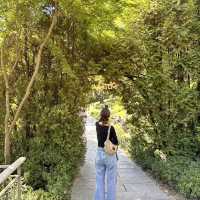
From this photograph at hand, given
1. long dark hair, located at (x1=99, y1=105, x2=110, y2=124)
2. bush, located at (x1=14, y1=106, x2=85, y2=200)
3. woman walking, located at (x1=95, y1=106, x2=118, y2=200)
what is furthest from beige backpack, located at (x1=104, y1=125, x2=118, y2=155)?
bush, located at (x1=14, y1=106, x2=85, y2=200)

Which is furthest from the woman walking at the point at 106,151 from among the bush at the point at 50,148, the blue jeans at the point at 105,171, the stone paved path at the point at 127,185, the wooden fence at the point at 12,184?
the wooden fence at the point at 12,184

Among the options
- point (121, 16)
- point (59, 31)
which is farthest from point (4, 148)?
point (121, 16)

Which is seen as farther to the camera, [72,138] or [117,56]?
[117,56]

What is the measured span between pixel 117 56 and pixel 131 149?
324 centimetres

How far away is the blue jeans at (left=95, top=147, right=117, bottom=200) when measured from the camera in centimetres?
812

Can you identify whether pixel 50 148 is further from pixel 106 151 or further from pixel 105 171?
pixel 106 151

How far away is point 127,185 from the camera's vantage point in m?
10.3

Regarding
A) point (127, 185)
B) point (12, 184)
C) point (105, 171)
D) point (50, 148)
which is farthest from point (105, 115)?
point (127, 185)

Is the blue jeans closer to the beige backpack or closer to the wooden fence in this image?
the beige backpack

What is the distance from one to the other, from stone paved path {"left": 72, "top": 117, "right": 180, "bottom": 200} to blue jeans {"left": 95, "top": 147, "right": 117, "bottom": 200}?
821 millimetres

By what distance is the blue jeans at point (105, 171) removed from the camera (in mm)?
8117

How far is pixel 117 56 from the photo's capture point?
38.2 ft

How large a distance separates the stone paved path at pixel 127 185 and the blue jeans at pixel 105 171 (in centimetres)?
82

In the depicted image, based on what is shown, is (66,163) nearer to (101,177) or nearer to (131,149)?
(101,177)
